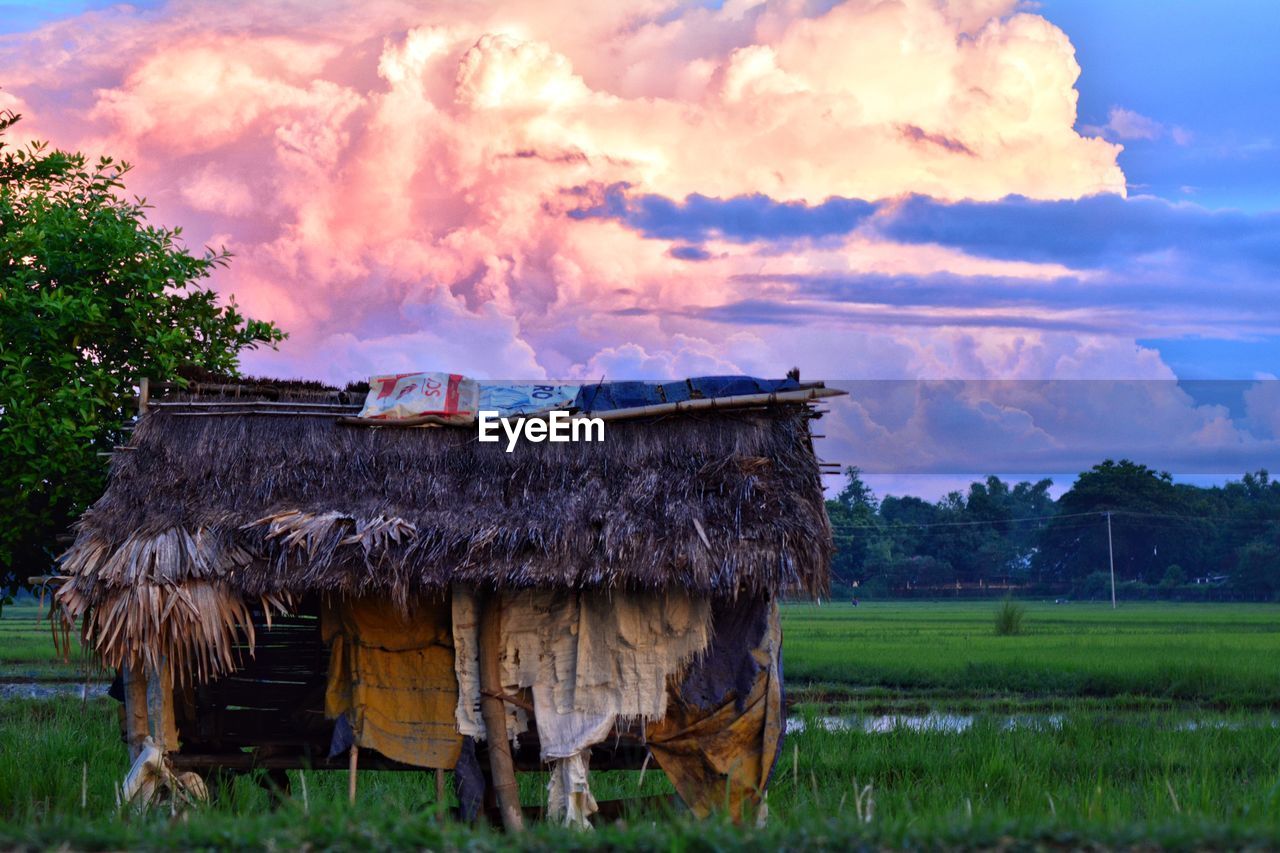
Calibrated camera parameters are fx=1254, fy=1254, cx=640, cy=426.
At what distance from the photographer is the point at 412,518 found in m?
6.70

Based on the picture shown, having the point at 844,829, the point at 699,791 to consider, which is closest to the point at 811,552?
the point at 699,791

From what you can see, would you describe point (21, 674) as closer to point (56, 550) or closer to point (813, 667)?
point (56, 550)

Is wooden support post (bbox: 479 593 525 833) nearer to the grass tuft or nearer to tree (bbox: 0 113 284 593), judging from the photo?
tree (bbox: 0 113 284 593)

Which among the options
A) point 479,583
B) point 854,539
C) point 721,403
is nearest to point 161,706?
point 479,583

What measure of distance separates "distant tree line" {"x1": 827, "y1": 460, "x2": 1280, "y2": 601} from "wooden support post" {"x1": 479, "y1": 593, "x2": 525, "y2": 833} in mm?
38633

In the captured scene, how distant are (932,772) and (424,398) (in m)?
4.47

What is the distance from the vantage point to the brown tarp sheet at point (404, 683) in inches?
270

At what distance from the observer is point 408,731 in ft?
22.6

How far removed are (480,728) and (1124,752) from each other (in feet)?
17.7

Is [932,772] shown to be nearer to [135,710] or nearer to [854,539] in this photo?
[135,710]

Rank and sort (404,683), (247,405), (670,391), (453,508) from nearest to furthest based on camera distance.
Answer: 1. (453,508)
2. (404,683)
3. (670,391)
4. (247,405)

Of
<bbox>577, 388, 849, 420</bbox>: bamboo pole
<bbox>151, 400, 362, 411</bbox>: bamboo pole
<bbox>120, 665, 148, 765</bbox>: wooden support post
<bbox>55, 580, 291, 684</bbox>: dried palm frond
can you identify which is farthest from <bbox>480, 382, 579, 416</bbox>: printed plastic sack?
<bbox>120, 665, 148, 765</bbox>: wooden support post

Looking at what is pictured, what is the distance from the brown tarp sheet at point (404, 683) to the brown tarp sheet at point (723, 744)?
3.83 ft

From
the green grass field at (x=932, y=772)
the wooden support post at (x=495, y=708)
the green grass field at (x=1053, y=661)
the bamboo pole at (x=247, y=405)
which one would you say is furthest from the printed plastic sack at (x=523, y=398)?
the green grass field at (x=1053, y=661)
